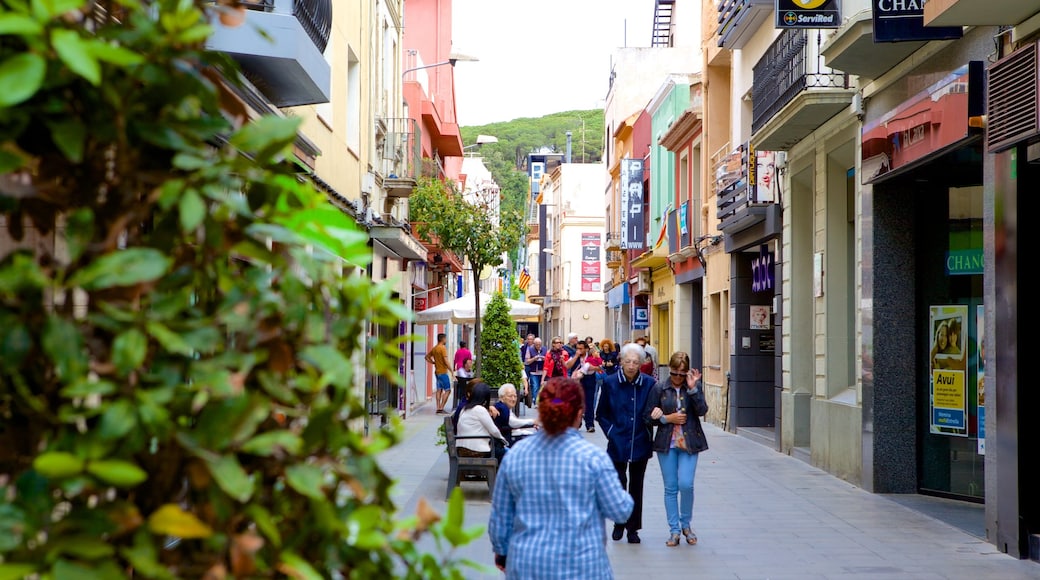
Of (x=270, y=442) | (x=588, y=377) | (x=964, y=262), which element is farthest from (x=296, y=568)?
(x=588, y=377)

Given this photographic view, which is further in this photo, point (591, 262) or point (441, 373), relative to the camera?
point (591, 262)

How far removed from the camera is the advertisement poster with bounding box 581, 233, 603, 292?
68.1 meters

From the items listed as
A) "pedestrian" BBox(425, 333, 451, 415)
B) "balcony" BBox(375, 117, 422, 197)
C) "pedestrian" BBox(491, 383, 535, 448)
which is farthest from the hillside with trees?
"pedestrian" BBox(491, 383, 535, 448)

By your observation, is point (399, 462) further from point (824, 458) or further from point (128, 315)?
point (128, 315)

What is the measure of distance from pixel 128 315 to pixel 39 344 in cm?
20

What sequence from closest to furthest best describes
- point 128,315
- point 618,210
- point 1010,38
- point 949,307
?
1. point 128,315
2. point 1010,38
3. point 949,307
4. point 618,210

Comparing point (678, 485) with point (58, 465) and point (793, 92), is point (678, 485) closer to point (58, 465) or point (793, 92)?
point (793, 92)

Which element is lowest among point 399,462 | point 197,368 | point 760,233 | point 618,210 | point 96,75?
point 399,462

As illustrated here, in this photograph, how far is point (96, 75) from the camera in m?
1.77

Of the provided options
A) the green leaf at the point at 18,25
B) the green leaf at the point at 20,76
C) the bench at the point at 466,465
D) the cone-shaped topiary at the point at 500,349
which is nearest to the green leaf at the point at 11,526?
the green leaf at the point at 20,76

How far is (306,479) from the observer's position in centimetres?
205

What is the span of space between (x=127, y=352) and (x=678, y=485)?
348 inches

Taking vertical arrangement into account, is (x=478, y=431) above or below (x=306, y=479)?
below

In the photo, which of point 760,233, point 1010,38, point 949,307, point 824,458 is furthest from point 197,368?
point 760,233
